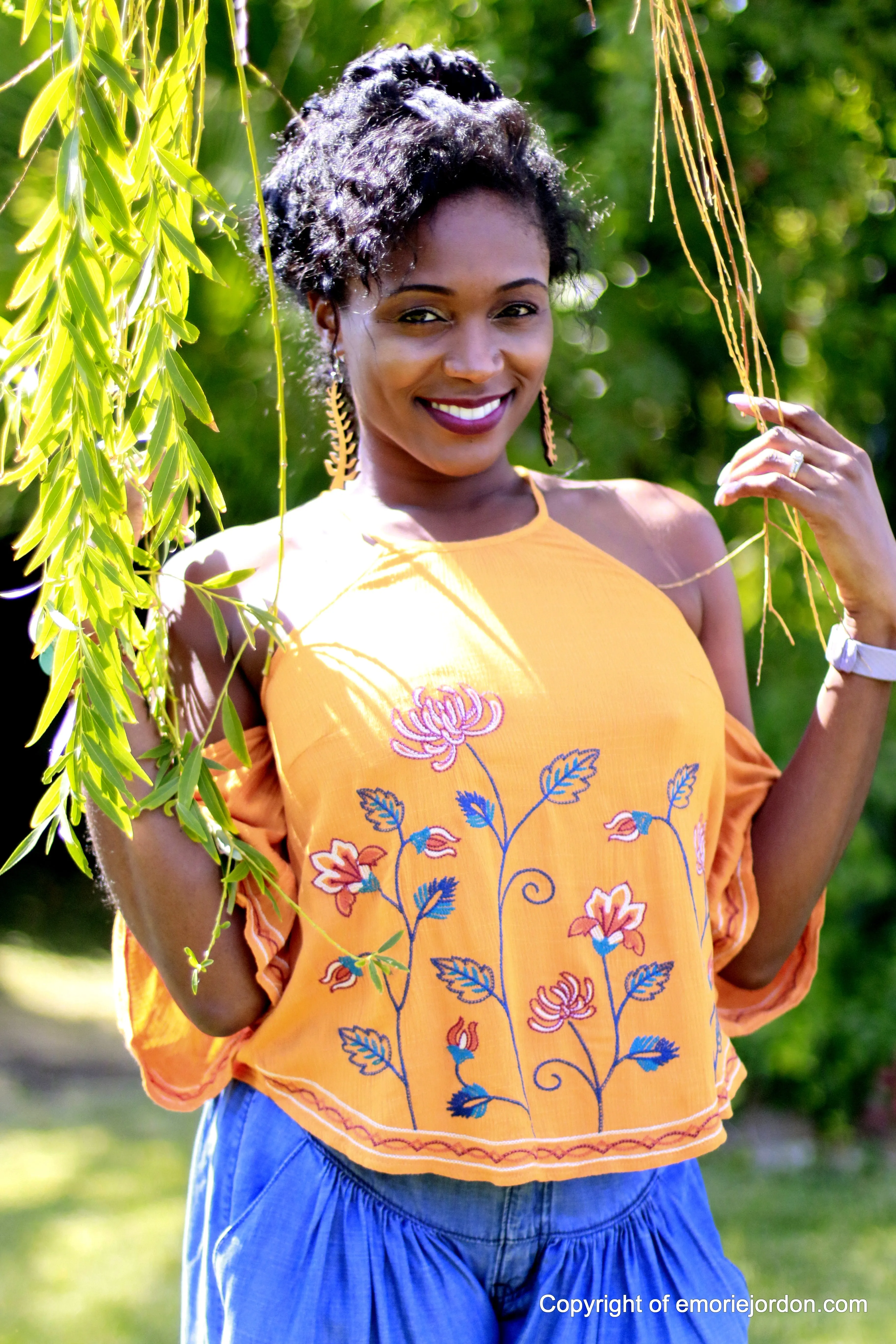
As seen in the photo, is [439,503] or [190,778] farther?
[439,503]

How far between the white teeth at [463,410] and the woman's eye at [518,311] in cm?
9

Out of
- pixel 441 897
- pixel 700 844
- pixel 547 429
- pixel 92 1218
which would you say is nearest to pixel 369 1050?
pixel 441 897

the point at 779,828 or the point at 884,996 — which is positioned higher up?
the point at 779,828

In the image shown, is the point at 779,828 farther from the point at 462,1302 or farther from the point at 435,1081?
the point at 462,1302

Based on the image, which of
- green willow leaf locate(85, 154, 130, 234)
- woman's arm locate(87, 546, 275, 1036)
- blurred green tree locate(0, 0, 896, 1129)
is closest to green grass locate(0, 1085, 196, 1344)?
blurred green tree locate(0, 0, 896, 1129)

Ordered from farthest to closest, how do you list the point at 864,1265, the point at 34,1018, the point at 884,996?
the point at 34,1018, the point at 884,996, the point at 864,1265

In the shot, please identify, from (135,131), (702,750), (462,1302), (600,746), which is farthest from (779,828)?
(135,131)

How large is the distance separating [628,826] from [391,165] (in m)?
0.77

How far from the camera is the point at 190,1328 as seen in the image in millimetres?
1532

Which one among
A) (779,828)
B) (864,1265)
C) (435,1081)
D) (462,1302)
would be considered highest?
(779,828)

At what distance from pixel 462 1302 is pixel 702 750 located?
2.08 ft

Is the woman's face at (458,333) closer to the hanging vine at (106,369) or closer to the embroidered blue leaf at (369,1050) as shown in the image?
the hanging vine at (106,369)

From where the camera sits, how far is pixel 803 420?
1.50 m

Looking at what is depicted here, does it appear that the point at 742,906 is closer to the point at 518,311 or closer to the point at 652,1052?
the point at 652,1052
